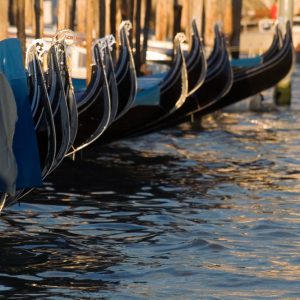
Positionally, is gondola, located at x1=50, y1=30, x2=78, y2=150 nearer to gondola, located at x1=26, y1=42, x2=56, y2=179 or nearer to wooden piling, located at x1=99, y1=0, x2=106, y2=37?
gondola, located at x1=26, y1=42, x2=56, y2=179

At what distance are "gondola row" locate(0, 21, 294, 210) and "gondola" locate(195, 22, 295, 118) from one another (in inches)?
0.5

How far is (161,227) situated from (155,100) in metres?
4.74

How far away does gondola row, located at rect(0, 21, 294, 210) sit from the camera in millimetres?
9180

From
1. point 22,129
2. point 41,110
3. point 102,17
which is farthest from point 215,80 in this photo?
point 22,129

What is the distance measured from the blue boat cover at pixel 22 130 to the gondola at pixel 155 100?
5605 mm

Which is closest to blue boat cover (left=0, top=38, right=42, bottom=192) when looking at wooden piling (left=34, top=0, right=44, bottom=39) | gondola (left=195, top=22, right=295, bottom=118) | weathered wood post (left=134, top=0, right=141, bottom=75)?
wooden piling (left=34, top=0, right=44, bottom=39)

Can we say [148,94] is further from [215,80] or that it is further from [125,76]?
[215,80]

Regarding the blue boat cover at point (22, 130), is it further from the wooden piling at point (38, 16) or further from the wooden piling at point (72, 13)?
the wooden piling at point (72, 13)

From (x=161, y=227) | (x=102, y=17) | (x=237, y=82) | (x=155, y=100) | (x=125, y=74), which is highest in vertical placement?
(x=102, y=17)

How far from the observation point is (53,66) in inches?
416

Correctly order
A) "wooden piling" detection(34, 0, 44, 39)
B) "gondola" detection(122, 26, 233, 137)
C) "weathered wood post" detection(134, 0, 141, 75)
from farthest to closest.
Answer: "weathered wood post" detection(134, 0, 141, 75), "gondola" detection(122, 26, 233, 137), "wooden piling" detection(34, 0, 44, 39)

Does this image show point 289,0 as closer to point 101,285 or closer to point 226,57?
point 226,57

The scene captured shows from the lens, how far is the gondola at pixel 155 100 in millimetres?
15164

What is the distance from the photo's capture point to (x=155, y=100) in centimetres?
1542
